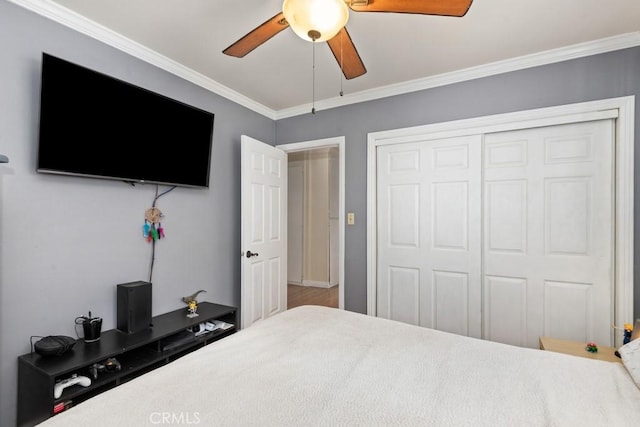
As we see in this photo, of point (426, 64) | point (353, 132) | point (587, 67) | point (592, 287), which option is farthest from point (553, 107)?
point (353, 132)

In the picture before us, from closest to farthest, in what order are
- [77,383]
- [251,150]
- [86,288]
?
[77,383] → [86,288] → [251,150]

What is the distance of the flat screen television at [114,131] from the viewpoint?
1.76 metres

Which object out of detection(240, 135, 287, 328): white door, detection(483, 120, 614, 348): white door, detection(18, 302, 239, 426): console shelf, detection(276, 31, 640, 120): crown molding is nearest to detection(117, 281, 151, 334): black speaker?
detection(18, 302, 239, 426): console shelf

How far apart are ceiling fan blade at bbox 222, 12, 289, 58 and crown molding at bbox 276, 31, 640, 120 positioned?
160 cm

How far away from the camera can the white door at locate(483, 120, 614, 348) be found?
2.21m

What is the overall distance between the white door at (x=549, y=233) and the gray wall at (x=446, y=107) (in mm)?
179

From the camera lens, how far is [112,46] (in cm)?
213

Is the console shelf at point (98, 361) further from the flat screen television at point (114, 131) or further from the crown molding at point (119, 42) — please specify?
the crown molding at point (119, 42)

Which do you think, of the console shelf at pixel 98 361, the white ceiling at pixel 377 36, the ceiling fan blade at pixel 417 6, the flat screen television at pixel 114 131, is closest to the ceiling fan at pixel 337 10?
the ceiling fan blade at pixel 417 6

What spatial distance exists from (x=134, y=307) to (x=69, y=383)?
52 centimetres

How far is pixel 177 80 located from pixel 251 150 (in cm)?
82

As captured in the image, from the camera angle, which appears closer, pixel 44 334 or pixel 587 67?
pixel 44 334

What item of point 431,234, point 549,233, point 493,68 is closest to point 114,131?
point 431,234

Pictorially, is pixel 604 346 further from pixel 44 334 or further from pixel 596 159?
pixel 44 334
